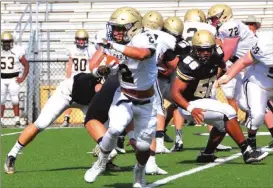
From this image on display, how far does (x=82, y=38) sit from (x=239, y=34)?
11.6 ft

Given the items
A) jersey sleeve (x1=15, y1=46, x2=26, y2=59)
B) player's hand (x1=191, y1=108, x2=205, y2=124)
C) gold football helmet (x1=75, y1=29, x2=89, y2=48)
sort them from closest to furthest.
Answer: player's hand (x1=191, y1=108, x2=205, y2=124)
gold football helmet (x1=75, y1=29, x2=89, y2=48)
jersey sleeve (x1=15, y1=46, x2=26, y2=59)

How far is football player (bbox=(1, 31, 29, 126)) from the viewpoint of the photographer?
1466 cm

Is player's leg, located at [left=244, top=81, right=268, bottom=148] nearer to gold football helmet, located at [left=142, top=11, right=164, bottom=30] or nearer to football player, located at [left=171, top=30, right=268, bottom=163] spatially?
football player, located at [left=171, top=30, right=268, bottom=163]

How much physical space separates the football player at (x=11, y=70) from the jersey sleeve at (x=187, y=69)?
7.04m

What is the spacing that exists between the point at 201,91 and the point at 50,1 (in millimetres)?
11458

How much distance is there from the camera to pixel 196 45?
7.89 m

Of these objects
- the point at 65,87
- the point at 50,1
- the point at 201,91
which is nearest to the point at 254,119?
the point at 201,91

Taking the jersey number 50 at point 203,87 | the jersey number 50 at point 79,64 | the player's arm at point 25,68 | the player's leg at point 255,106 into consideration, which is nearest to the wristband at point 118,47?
the jersey number 50 at point 203,87

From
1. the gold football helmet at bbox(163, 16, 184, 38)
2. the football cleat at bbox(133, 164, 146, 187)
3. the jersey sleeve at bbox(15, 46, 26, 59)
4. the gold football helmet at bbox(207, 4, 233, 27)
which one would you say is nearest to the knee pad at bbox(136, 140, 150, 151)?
the football cleat at bbox(133, 164, 146, 187)

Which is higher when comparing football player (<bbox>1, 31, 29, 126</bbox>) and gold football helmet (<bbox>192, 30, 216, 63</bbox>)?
gold football helmet (<bbox>192, 30, 216, 63</bbox>)

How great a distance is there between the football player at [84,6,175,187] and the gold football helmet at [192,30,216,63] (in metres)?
1.52

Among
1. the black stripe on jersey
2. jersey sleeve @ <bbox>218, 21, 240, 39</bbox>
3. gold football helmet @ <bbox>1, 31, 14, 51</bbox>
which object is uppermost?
jersey sleeve @ <bbox>218, 21, 240, 39</bbox>

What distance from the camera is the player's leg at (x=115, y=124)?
6.30 metres

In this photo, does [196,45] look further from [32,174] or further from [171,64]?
[32,174]
